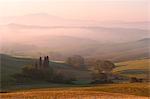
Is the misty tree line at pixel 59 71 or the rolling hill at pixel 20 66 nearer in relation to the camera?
the misty tree line at pixel 59 71

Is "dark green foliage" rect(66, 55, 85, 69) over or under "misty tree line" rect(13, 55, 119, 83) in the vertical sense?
over

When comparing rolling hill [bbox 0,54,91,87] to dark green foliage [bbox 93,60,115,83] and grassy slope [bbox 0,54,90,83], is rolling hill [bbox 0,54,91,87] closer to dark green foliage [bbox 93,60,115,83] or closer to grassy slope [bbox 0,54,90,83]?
grassy slope [bbox 0,54,90,83]

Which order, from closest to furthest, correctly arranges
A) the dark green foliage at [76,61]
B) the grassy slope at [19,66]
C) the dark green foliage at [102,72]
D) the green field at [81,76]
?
the green field at [81,76] → the grassy slope at [19,66] → the dark green foliage at [102,72] → the dark green foliage at [76,61]

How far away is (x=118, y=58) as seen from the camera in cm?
5875

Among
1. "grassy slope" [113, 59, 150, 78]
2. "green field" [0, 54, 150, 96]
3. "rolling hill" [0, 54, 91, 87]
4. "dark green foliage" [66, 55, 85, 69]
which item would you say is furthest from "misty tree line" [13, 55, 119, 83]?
"grassy slope" [113, 59, 150, 78]

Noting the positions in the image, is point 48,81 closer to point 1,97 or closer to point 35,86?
point 35,86

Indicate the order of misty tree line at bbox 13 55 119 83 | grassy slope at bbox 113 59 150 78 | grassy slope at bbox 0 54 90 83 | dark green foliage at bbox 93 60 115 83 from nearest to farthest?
1. misty tree line at bbox 13 55 119 83
2. grassy slope at bbox 0 54 90 83
3. dark green foliage at bbox 93 60 115 83
4. grassy slope at bbox 113 59 150 78

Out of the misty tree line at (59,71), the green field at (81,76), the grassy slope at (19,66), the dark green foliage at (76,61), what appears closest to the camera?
the green field at (81,76)

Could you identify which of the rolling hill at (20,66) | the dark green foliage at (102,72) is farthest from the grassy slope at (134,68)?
the rolling hill at (20,66)

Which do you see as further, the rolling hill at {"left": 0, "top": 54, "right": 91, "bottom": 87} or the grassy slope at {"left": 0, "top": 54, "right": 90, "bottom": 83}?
the grassy slope at {"left": 0, "top": 54, "right": 90, "bottom": 83}

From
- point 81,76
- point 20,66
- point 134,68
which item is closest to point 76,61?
point 81,76

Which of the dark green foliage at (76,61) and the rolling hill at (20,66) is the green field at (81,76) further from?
the dark green foliage at (76,61)

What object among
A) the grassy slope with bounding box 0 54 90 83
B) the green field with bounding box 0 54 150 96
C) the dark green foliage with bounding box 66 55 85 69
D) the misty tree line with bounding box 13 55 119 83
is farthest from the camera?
the dark green foliage with bounding box 66 55 85 69

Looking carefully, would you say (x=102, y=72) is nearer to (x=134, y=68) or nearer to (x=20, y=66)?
(x=20, y=66)
